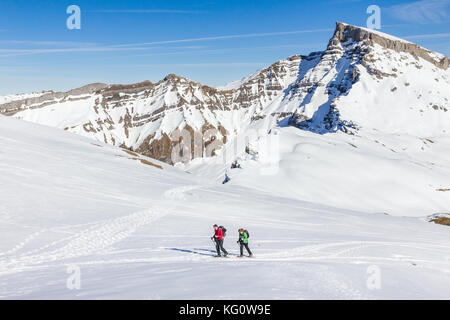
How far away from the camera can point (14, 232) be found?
1997cm

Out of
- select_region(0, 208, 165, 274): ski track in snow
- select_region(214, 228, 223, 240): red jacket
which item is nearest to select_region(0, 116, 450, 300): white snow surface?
select_region(0, 208, 165, 274): ski track in snow

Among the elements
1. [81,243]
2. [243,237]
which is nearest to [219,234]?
[243,237]

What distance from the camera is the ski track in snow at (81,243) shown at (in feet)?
51.2

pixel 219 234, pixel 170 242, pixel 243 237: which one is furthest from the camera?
pixel 170 242

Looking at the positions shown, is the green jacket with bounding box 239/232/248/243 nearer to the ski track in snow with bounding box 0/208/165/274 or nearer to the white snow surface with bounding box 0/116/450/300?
the white snow surface with bounding box 0/116/450/300

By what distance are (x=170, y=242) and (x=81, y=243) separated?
4844mm

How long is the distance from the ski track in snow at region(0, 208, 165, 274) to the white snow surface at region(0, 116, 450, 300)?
65 mm

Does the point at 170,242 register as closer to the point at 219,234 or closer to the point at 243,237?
the point at 219,234

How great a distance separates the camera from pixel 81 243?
61.6ft

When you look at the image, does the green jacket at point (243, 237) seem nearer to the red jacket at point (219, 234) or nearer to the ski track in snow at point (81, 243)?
the red jacket at point (219, 234)
